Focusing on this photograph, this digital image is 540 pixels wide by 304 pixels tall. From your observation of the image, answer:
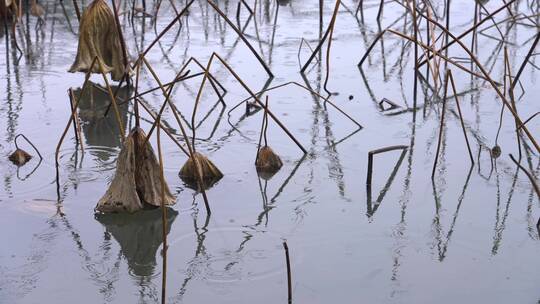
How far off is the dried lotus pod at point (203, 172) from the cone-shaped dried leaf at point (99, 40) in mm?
746

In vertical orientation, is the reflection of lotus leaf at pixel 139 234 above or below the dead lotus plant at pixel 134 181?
below

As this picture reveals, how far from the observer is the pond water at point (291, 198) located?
6.13 feet

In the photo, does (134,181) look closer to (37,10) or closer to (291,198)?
(291,198)

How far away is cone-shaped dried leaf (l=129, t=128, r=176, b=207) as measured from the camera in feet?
7.30

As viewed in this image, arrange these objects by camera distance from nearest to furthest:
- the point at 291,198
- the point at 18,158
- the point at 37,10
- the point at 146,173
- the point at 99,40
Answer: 1. the point at 146,173
2. the point at 291,198
3. the point at 18,158
4. the point at 99,40
5. the point at 37,10

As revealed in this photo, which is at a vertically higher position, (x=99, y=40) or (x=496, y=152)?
(x=99, y=40)

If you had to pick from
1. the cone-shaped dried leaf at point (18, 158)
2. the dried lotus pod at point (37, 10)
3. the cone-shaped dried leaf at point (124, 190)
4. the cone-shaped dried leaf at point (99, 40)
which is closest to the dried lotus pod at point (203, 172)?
the cone-shaped dried leaf at point (124, 190)

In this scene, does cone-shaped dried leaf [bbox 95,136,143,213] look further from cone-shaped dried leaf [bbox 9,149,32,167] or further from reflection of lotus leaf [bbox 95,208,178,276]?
cone-shaped dried leaf [bbox 9,149,32,167]

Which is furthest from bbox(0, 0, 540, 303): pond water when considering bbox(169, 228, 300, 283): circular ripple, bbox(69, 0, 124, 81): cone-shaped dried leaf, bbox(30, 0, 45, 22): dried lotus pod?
bbox(30, 0, 45, 22): dried lotus pod

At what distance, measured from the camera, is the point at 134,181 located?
2.21 meters

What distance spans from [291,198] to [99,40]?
1142 millimetres

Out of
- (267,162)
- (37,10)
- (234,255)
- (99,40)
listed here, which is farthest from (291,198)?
(37,10)

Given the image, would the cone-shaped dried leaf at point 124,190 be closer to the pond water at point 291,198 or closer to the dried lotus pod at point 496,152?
the pond water at point 291,198

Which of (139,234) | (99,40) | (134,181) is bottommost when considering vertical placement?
(139,234)
